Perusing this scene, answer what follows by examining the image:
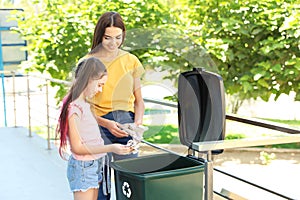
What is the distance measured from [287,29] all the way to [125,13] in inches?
68.6

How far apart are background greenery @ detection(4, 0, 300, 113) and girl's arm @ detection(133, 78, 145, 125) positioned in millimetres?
3594

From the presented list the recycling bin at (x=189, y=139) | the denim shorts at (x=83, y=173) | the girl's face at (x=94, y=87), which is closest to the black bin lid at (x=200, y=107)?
the recycling bin at (x=189, y=139)

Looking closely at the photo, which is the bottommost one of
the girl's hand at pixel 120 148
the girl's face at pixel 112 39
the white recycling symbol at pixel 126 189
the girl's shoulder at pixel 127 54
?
the white recycling symbol at pixel 126 189

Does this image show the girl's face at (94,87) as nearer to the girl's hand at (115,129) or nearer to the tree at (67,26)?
the girl's hand at (115,129)

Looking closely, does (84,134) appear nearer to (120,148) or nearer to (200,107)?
(120,148)

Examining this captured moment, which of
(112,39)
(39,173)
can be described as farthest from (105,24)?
(39,173)

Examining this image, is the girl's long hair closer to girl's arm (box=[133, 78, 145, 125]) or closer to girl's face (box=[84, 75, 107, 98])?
girl's face (box=[84, 75, 107, 98])

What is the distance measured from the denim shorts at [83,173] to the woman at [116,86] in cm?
17

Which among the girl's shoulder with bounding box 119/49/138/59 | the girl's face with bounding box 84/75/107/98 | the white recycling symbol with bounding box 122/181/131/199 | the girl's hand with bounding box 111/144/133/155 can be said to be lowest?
the white recycling symbol with bounding box 122/181/131/199

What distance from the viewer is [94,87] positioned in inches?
57.7

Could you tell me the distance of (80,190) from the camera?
5.46ft

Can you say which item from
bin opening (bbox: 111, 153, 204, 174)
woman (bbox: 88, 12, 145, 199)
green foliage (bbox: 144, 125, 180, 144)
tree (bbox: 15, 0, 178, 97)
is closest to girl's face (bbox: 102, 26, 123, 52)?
woman (bbox: 88, 12, 145, 199)

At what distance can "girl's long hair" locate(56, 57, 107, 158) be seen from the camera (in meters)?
1.45

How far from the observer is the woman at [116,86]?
130 centimetres
